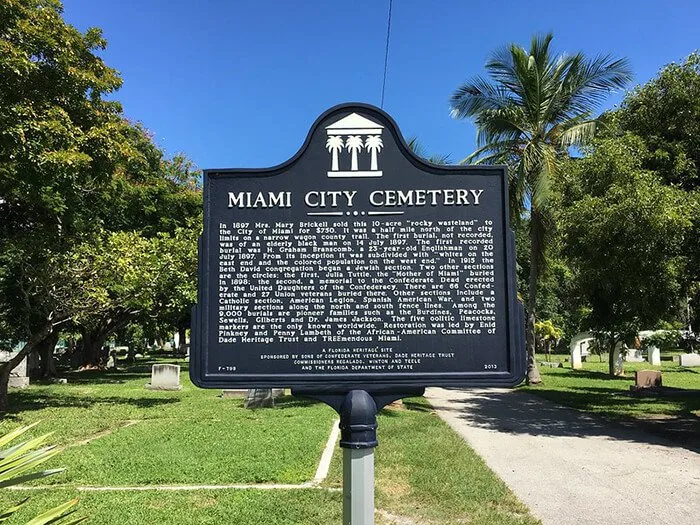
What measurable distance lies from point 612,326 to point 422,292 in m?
20.2

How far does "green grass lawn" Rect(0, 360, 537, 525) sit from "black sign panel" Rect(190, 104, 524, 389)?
2.34 m

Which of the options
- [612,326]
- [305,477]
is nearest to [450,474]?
[305,477]

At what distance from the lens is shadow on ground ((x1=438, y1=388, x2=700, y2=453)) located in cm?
1060

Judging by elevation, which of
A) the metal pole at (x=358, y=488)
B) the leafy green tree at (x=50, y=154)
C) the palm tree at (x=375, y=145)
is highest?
the leafy green tree at (x=50, y=154)

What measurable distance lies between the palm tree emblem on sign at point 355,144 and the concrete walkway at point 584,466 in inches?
152

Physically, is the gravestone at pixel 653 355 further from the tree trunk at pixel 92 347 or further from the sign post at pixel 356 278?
the sign post at pixel 356 278

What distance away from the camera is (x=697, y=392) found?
16812 mm

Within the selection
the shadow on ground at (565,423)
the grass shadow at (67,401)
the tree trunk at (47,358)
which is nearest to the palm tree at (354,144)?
the shadow on ground at (565,423)

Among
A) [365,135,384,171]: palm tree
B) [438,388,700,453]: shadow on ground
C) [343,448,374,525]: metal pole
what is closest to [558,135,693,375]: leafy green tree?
[438,388,700,453]: shadow on ground

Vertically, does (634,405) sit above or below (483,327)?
below

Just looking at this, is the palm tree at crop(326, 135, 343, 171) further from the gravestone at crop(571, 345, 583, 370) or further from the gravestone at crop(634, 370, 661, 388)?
the gravestone at crop(571, 345, 583, 370)

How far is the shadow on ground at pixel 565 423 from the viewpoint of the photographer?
10.6 meters

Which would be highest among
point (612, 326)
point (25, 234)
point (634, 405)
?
point (25, 234)

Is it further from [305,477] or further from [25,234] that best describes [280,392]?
[305,477]
